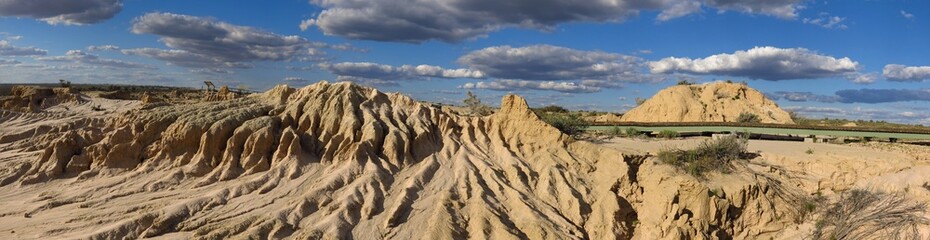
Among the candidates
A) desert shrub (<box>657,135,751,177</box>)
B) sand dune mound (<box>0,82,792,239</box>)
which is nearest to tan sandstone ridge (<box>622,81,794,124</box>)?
desert shrub (<box>657,135,751,177</box>)

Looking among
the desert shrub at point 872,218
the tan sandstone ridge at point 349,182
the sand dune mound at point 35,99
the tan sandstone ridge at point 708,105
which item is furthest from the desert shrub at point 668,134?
the sand dune mound at point 35,99

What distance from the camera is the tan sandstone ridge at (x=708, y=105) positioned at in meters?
47.9

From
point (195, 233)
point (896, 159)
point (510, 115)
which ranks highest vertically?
point (510, 115)

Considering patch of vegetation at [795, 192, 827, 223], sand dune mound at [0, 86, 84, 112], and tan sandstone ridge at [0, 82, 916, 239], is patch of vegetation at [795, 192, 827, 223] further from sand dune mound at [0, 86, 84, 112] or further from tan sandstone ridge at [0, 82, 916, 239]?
sand dune mound at [0, 86, 84, 112]

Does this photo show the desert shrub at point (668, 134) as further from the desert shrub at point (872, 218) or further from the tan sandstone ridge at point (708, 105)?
the tan sandstone ridge at point (708, 105)

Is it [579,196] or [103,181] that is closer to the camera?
[103,181]

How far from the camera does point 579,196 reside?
66.8 ft

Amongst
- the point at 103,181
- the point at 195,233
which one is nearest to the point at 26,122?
the point at 103,181

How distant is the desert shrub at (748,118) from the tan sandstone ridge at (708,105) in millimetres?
710

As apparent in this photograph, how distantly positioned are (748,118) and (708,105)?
13.5 ft

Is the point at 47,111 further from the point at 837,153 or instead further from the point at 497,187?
the point at 837,153

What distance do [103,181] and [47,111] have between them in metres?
20.9

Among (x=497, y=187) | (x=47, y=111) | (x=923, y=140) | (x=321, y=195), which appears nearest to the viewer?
(x=321, y=195)

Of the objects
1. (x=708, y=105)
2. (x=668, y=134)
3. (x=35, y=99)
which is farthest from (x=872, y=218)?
(x=35, y=99)
